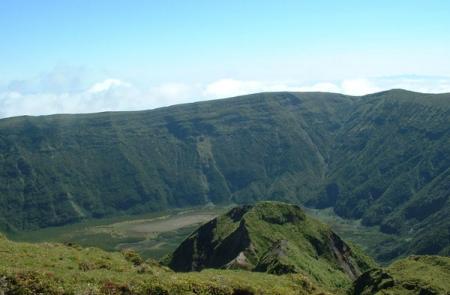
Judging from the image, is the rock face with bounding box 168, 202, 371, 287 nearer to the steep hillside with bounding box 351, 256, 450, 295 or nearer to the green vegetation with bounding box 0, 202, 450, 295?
the green vegetation with bounding box 0, 202, 450, 295

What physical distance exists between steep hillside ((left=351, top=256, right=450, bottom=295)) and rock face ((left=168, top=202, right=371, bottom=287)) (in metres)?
21.3

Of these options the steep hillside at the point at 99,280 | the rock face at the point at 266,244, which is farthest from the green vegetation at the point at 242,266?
the rock face at the point at 266,244

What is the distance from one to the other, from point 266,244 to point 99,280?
9054 cm

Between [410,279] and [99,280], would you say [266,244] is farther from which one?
[99,280]

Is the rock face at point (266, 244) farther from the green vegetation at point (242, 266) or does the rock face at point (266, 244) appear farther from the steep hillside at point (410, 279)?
the steep hillside at point (410, 279)

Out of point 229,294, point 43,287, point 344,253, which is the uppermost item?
point 43,287

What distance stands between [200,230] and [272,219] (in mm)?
21244

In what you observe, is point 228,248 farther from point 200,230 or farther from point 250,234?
point 200,230

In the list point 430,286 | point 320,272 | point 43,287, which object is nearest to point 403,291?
point 430,286

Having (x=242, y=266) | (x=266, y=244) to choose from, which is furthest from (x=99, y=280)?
(x=266, y=244)

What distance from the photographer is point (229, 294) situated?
163 ft

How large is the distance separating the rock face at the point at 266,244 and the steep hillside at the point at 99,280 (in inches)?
2277

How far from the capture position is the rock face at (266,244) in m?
123

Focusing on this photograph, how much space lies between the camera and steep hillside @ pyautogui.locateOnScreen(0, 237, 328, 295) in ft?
150
